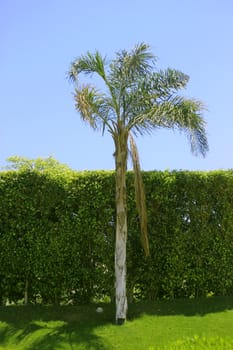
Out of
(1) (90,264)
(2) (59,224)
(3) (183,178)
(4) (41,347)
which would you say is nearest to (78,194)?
(2) (59,224)

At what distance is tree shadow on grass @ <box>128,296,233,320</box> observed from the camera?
897 centimetres

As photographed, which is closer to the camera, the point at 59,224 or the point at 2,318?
the point at 2,318

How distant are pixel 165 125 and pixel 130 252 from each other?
3.06 m

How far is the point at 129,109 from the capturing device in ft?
30.1

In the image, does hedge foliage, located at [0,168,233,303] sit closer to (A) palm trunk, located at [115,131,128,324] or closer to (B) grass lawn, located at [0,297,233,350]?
(B) grass lawn, located at [0,297,233,350]

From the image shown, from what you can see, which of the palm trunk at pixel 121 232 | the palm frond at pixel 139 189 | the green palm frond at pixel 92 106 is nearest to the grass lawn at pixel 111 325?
A: the palm trunk at pixel 121 232

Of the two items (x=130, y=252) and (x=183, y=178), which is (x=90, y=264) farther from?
(x=183, y=178)

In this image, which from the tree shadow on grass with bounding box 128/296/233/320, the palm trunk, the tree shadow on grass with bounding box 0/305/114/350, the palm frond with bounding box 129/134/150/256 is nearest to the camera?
the tree shadow on grass with bounding box 0/305/114/350

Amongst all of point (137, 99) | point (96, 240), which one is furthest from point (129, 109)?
point (96, 240)

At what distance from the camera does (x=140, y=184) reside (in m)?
8.73

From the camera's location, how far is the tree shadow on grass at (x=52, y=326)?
7.38 metres

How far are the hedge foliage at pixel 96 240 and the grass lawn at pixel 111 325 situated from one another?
58 cm

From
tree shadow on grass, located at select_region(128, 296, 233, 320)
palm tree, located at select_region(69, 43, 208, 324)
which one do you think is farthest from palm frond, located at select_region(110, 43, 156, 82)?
tree shadow on grass, located at select_region(128, 296, 233, 320)

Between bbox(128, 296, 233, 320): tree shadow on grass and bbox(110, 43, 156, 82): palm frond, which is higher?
bbox(110, 43, 156, 82): palm frond
